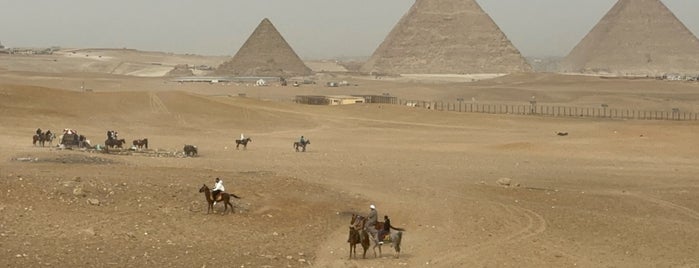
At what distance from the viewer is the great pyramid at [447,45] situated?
607 ft

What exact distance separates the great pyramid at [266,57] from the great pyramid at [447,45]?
135ft

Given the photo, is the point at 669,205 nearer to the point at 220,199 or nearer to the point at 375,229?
the point at 375,229

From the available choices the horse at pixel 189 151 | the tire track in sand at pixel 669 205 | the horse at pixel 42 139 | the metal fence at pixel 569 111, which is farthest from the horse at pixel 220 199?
the metal fence at pixel 569 111

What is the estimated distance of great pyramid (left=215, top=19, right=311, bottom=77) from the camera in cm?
13562

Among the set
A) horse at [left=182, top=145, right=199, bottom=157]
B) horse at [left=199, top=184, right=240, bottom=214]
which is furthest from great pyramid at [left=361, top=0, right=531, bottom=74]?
horse at [left=199, top=184, right=240, bottom=214]

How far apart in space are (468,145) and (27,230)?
2301 centimetres

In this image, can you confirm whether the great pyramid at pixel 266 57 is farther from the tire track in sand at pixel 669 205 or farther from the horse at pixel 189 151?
the tire track in sand at pixel 669 205

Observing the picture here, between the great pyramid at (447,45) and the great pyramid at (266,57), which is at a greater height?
the great pyramid at (447,45)

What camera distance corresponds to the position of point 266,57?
451ft

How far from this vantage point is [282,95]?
78.5m

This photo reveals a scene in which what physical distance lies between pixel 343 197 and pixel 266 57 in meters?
119

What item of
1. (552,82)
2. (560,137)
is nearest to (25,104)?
(560,137)

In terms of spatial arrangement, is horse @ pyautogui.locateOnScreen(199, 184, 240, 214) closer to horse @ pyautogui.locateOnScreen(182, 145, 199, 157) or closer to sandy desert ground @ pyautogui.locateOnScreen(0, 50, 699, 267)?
sandy desert ground @ pyautogui.locateOnScreen(0, 50, 699, 267)

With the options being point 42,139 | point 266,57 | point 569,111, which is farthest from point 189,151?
point 266,57
